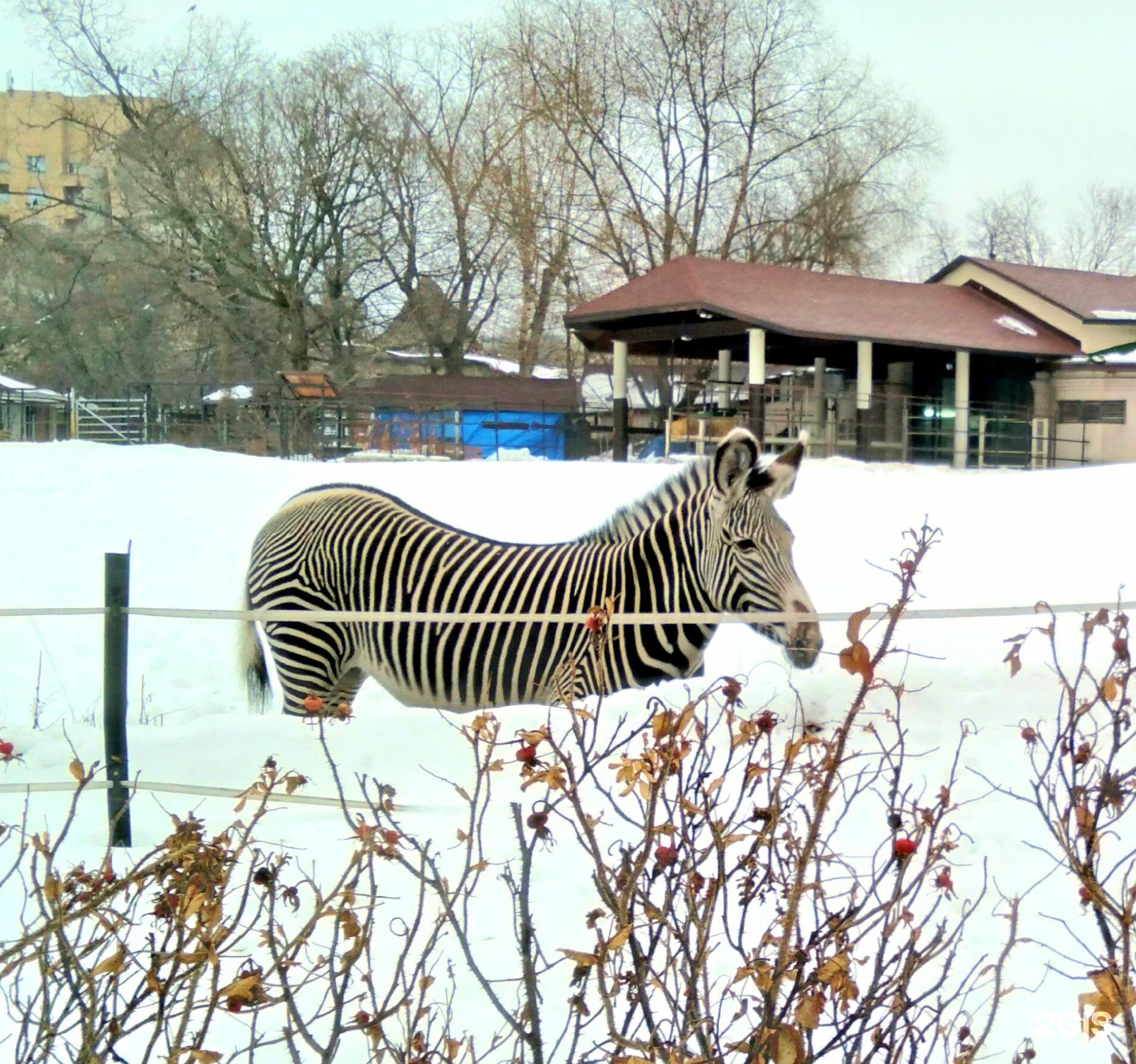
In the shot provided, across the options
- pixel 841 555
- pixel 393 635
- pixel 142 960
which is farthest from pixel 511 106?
pixel 142 960

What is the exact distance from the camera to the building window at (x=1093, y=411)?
20.7 m

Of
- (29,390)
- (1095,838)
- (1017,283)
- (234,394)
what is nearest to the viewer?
(1095,838)

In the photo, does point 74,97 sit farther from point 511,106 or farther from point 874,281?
point 874,281

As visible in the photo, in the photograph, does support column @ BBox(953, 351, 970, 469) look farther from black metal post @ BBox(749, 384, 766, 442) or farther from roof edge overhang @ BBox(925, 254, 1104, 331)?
black metal post @ BBox(749, 384, 766, 442)

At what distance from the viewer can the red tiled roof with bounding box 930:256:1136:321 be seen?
72.6 feet

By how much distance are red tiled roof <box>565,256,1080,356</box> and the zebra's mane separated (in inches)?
512

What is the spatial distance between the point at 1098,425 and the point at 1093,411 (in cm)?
36

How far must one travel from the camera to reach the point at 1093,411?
2120 centimetres

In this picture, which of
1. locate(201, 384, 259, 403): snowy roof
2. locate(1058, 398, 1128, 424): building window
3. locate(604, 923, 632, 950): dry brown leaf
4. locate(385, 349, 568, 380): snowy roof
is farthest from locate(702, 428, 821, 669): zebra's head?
locate(385, 349, 568, 380): snowy roof

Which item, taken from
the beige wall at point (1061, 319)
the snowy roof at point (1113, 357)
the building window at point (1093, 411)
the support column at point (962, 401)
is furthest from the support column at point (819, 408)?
the snowy roof at point (1113, 357)

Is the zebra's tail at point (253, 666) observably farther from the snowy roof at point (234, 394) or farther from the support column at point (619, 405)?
the snowy roof at point (234, 394)

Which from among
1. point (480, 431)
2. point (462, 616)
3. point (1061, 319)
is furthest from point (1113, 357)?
point (462, 616)

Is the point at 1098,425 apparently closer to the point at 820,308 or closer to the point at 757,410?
the point at 820,308

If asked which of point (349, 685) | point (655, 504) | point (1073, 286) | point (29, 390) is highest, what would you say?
point (1073, 286)
